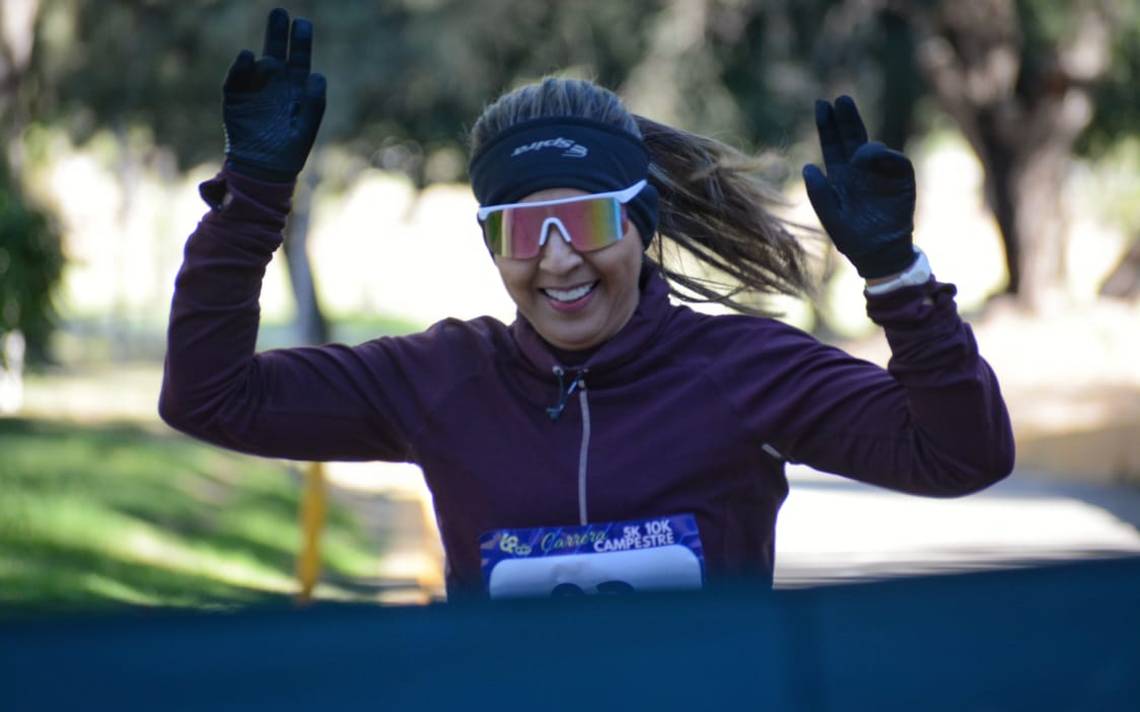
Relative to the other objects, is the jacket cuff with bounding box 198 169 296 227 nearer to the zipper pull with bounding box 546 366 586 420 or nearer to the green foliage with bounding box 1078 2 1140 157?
the zipper pull with bounding box 546 366 586 420

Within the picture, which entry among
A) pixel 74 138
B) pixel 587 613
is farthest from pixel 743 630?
pixel 74 138

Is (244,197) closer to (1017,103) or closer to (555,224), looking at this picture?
(555,224)

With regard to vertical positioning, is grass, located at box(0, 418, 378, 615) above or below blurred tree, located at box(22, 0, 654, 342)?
below

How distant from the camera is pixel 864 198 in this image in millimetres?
2516

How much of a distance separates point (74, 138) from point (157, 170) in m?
12.1

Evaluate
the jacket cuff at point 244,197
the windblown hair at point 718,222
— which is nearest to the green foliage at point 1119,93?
the windblown hair at point 718,222

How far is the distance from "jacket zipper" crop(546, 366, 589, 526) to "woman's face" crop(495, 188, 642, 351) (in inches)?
2.6

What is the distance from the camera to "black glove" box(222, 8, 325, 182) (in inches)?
103

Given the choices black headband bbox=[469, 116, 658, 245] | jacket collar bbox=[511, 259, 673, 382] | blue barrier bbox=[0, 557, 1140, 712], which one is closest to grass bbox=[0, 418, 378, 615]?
jacket collar bbox=[511, 259, 673, 382]

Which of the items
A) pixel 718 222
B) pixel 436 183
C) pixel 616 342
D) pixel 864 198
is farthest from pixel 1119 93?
pixel 864 198

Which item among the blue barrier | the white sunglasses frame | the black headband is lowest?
the blue barrier

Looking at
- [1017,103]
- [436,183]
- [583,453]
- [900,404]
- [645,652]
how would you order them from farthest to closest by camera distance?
[436,183] → [1017,103] → [583,453] → [900,404] → [645,652]

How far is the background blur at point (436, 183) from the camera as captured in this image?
8945mm

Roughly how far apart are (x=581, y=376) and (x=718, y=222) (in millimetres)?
662
